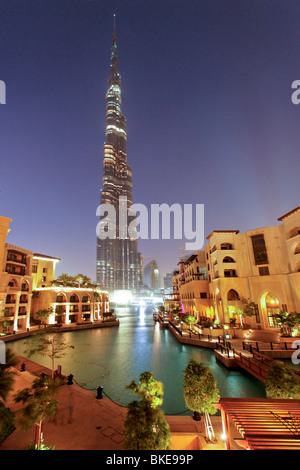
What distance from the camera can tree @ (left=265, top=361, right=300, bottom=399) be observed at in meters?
10.3

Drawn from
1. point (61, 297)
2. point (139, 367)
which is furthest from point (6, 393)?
point (61, 297)

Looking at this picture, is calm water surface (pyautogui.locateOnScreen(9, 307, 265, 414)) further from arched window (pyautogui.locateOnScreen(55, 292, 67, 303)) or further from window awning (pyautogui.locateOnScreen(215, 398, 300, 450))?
arched window (pyautogui.locateOnScreen(55, 292, 67, 303))

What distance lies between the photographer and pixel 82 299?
66.2 metres

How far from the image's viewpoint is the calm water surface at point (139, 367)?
1870 cm

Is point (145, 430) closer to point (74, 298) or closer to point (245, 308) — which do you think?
point (245, 308)

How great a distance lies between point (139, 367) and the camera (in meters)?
27.6

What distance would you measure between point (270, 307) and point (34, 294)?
57.0 meters

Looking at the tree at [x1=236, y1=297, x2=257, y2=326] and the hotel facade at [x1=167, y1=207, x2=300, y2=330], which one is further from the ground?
the hotel facade at [x1=167, y1=207, x2=300, y2=330]

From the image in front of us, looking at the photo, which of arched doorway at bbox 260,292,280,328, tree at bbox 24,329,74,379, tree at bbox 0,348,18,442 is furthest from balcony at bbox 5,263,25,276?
arched doorway at bbox 260,292,280,328

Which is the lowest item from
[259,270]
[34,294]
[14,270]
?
[34,294]

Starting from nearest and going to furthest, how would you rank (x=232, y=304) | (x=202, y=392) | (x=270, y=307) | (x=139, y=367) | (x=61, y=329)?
1. (x=202, y=392)
2. (x=139, y=367)
3. (x=270, y=307)
4. (x=232, y=304)
5. (x=61, y=329)

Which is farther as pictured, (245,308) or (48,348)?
(245,308)

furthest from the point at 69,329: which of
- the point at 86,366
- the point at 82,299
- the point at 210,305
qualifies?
the point at 210,305
